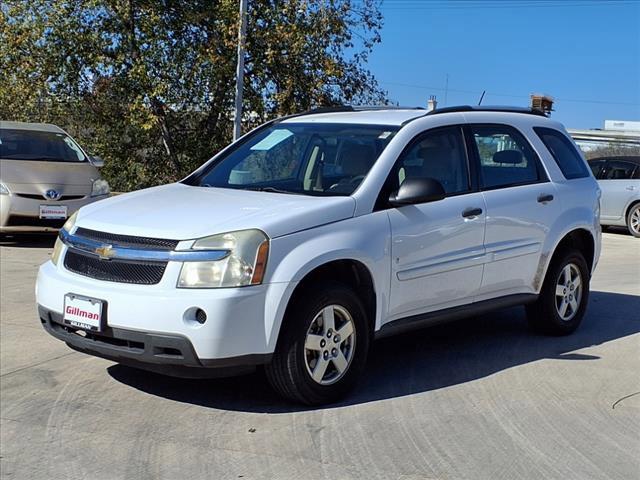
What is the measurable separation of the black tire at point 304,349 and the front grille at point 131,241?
0.76m

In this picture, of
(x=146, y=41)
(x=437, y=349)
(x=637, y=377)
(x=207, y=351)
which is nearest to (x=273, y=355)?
(x=207, y=351)

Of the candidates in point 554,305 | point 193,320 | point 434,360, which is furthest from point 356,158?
point 554,305

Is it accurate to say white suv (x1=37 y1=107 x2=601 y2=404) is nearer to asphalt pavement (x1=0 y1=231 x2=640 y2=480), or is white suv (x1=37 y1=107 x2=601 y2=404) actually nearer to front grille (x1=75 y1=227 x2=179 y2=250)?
front grille (x1=75 y1=227 x2=179 y2=250)

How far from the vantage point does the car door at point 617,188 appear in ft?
53.9

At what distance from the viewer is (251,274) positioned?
4426 millimetres

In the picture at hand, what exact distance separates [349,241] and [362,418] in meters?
1.02

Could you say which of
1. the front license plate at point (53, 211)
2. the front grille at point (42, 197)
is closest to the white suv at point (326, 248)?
the front license plate at point (53, 211)

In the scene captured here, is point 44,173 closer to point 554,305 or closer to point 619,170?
point 554,305

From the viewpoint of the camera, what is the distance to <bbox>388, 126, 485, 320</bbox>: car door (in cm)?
525

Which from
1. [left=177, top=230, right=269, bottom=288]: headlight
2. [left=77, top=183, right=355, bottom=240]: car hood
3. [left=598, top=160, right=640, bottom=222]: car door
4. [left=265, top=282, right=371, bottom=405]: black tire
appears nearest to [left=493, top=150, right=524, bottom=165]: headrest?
[left=77, top=183, right=355, bottom=240]: car hood

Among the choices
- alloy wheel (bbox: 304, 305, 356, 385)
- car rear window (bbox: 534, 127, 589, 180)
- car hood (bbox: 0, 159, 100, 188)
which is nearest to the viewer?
alloy wheel (bbox: 304, 305, 356, 385)

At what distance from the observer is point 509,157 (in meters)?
6.37

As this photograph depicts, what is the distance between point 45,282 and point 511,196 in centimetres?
330

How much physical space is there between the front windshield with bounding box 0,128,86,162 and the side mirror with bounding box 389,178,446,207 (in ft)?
25.6
